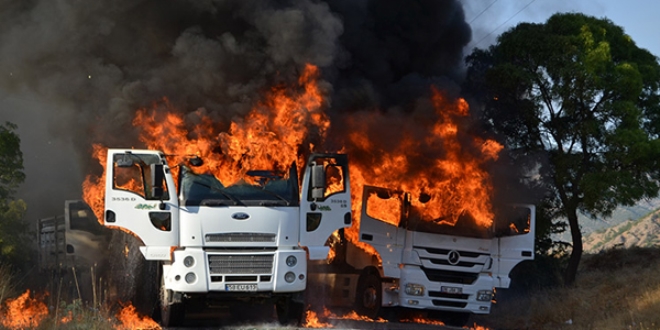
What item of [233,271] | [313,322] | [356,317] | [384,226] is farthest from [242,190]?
[356,317]

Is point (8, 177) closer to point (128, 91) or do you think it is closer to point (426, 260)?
point (128, 91)

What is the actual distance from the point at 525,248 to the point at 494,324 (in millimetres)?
5281

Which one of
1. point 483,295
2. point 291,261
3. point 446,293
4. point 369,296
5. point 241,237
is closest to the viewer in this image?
point 241,237

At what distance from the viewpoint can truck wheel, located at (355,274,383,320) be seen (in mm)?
20812

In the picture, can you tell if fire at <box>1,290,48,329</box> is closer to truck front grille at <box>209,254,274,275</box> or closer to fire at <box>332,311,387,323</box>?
truck front grille at <box>209,254,274,275</box>

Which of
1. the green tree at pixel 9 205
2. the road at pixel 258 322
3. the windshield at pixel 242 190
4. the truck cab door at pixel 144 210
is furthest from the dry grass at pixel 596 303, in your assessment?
the green tree at pixel 9 205

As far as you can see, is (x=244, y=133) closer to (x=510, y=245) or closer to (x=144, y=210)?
(x=144, y=210)

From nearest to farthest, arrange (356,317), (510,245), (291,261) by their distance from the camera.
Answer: (291,261) < (510,245) < (356,317)

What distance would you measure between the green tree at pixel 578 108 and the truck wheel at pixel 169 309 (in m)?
14.0

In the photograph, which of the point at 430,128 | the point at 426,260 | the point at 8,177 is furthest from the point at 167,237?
the point at 8,177

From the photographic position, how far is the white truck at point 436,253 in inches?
800

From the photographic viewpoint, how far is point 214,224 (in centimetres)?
1596

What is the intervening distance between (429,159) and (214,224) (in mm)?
7619

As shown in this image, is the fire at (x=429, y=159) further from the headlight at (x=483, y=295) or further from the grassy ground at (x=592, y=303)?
the grassy ground at (x=592, y=303)
